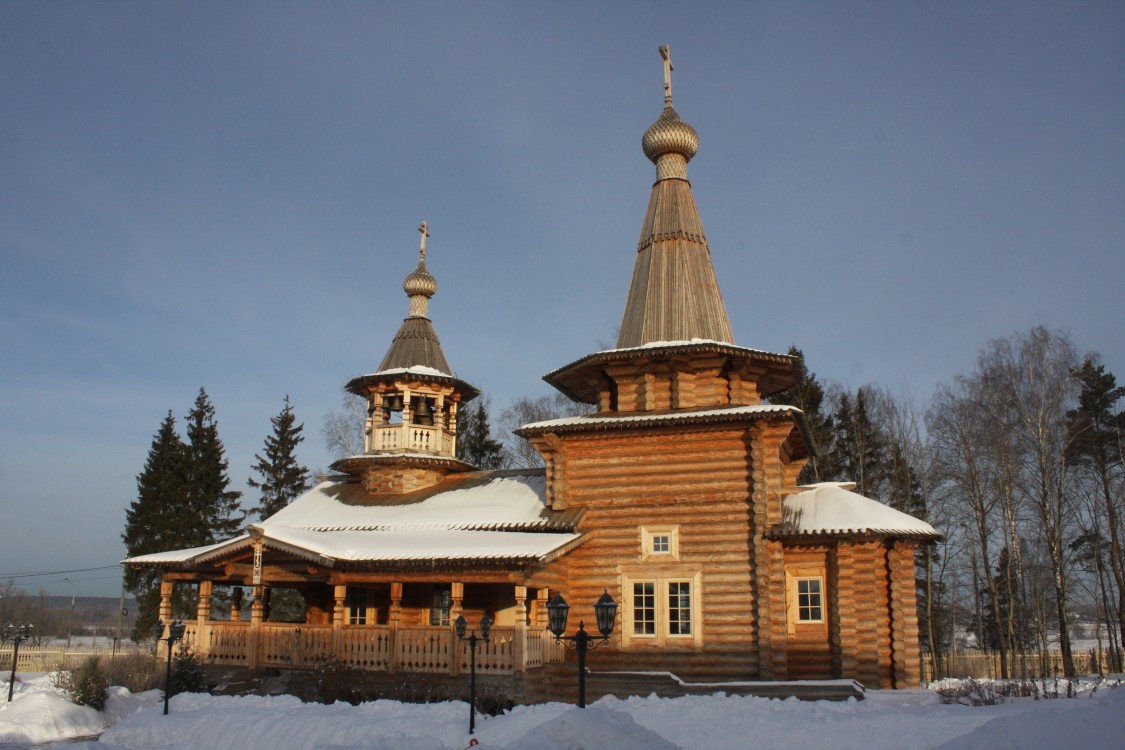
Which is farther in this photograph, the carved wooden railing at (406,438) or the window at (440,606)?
the carved wooden railing at (406,438)

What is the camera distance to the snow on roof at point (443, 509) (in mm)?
20875

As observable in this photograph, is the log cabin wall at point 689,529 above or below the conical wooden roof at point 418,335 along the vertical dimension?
below

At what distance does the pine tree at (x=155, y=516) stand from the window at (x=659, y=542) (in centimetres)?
2394

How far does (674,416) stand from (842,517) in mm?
3932

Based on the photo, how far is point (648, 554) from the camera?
1920 cm

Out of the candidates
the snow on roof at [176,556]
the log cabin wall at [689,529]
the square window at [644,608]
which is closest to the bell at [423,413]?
the log cabin wall at [689,529]

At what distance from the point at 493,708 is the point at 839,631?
6.93 metres

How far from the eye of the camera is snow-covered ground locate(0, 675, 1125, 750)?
384 inches

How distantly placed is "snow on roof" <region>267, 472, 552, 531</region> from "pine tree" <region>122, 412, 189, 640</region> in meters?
14.4

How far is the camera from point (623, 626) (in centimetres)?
1903

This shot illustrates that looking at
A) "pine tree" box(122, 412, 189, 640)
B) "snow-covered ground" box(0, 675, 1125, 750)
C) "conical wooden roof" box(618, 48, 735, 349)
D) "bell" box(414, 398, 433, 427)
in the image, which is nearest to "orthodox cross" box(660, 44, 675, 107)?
"conical wooden roof" box(618, 48, 735, 349)

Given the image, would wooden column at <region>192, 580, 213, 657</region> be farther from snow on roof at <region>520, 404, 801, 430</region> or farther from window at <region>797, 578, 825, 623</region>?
window at <region>797, 578, 825, 623</region>

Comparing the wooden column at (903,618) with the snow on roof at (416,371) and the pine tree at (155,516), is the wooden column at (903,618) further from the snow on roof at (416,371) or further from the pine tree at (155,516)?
the pine tree at (155,516)

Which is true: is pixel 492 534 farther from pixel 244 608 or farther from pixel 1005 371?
pixel 244 608
